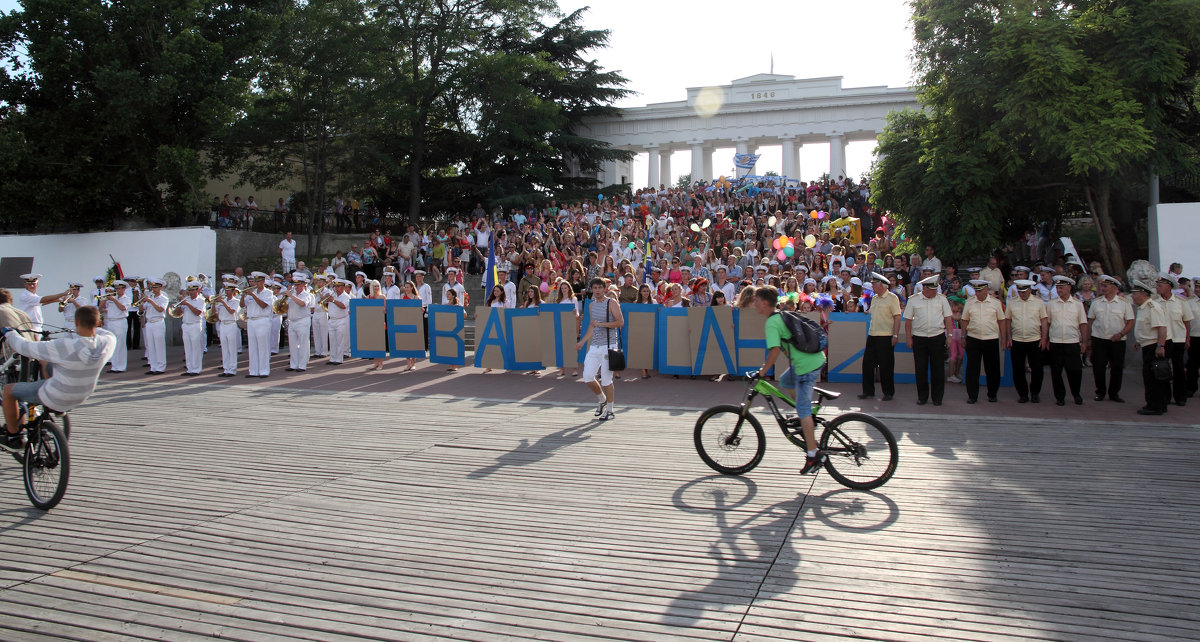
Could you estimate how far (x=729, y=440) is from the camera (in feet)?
26.2

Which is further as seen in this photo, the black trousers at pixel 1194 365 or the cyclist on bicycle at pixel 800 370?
the black trousers at pixel 1194 365

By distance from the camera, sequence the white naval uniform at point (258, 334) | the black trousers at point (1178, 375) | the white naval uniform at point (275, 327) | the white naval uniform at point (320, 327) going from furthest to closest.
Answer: the white naval uniform at point (320, 327)
the white naval uniform at point (275, 327)
the white naval uniform at point (258, 334)
the black trousers at point (1178, 375)

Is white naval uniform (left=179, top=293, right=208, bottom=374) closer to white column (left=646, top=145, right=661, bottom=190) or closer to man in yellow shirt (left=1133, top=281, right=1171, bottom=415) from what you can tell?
man in yellow shirt (left=1133, top=281, right=1171, bottom=415)

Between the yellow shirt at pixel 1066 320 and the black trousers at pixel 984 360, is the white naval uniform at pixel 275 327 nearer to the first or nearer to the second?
the black trousers at pixel 984 360

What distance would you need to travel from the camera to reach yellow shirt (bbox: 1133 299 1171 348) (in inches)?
446

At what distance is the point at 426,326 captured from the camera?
59.0ft

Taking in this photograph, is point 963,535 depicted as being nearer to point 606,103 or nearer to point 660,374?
point 660,374

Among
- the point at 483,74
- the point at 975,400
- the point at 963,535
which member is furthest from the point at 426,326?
the point at 483,74

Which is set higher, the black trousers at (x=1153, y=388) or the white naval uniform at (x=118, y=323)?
the white naval uniform at (x=118, y=323)

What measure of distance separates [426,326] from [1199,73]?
18.3 meters

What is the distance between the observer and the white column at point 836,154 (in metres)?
46.6

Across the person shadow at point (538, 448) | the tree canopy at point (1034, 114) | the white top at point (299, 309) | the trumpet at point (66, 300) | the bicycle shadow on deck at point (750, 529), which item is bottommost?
the bicycle shadow on deck at point (750, 529)

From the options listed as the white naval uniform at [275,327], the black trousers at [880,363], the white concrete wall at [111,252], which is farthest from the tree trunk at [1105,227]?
the white concrete wall at [111,252]

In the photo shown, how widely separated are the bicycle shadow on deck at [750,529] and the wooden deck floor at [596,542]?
24 millimetres
